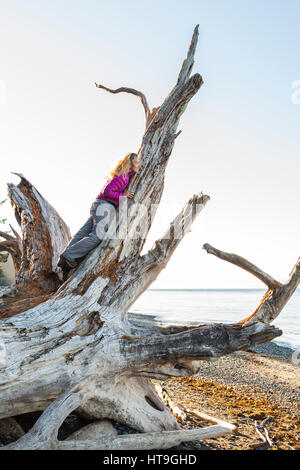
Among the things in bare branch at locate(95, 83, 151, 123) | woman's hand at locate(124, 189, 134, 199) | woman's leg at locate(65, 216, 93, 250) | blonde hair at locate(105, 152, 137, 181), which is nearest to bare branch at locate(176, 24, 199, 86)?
bare branch at locate(95, 83, 151, 123)

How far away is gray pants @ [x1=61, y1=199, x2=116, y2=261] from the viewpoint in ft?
18.2

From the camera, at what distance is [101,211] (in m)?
5.69

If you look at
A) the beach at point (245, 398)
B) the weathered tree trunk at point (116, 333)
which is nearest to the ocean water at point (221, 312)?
the beach at point (245, 398)

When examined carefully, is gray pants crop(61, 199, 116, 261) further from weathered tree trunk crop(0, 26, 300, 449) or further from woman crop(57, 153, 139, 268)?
weathered tree trunk crop(0, 26, 300, 449)

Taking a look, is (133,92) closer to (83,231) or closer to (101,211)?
(101,211)

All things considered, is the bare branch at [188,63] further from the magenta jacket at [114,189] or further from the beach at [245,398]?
the beach at [245,398]

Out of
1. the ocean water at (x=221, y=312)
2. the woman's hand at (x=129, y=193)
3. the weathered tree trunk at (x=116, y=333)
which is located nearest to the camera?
the weathered tree trunk at (x=116, y=333)

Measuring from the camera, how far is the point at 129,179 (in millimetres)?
5934

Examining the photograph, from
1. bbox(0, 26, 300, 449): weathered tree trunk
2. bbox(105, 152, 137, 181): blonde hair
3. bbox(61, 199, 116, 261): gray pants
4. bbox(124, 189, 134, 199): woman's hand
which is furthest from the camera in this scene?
bbox(105, 152, 137, 181): blonde hair

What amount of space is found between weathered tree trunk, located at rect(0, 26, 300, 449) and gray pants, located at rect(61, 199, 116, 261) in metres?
0.18

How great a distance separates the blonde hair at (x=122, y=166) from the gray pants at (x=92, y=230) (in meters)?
0.49

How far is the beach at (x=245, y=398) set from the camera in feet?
17.5
